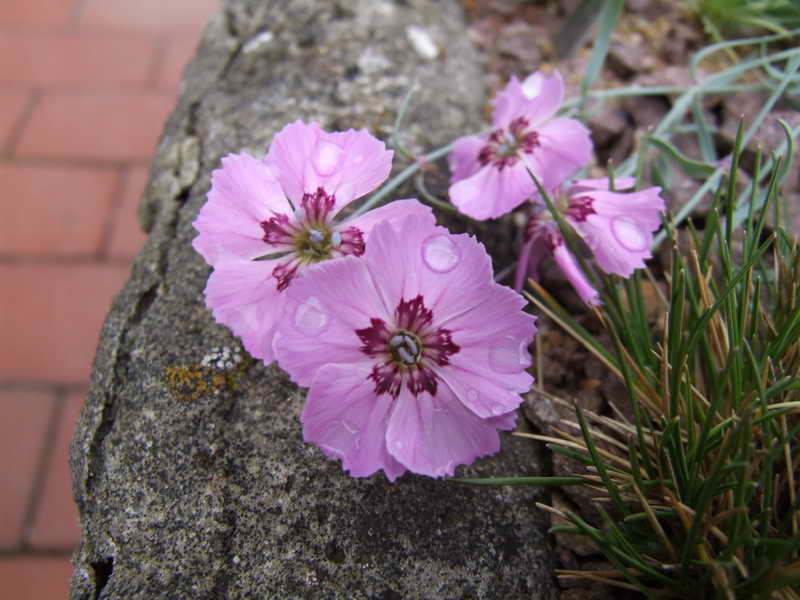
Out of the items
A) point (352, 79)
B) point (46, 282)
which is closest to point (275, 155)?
point (352, 79)

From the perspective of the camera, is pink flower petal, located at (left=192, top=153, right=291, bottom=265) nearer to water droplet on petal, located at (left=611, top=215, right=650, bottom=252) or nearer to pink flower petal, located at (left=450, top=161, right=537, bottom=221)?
pink flower petal, located at (left=450, top=161, right=537, bottom=221)

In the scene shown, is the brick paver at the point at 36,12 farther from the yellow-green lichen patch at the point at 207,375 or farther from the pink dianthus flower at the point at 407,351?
the pink dianthus flower at the point at 407,351

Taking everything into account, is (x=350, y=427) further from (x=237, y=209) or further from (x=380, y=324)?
(x=237, y=209)

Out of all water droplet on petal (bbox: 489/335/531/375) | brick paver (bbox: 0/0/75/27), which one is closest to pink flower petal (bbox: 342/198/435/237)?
water droplet on petal (bbox: 489/335/531/375)

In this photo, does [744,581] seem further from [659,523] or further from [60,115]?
[60,115]

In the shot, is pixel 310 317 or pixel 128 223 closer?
pixel 310 317

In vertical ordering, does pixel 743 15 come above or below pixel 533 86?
above

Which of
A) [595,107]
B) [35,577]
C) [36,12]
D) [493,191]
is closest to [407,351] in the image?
[493,191]

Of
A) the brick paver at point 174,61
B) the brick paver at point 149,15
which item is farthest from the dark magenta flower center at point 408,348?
the brick paver at point 149,15
